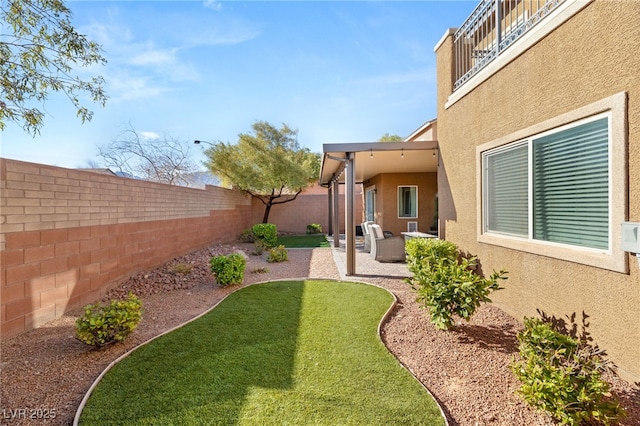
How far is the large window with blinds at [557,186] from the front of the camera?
10.9 ft

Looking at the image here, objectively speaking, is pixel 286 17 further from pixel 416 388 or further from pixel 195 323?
pixel 416 388

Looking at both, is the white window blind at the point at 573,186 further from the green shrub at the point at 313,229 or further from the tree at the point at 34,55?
the green shrub at the point at 313,229

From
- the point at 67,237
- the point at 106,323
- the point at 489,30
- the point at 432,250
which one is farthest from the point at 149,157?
the point at 489,30

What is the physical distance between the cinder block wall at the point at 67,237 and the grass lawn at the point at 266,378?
71.2 inches

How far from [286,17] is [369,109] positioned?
678cm

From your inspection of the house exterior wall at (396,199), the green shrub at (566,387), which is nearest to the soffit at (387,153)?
the house exterior wall at (396,199)

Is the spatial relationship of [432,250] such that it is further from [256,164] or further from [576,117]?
[256,164]

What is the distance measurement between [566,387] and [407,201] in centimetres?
1116

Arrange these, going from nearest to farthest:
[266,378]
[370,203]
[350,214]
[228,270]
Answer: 1. [266,378]
2. [228,270]
3. [350,214]
4. [370,203]

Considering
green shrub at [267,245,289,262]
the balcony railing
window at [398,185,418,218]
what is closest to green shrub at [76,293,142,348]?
green shrub at [267,245,289,262]

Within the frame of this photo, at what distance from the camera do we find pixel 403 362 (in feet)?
11.7

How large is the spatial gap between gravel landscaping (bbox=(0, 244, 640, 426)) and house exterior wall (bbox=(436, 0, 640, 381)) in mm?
522

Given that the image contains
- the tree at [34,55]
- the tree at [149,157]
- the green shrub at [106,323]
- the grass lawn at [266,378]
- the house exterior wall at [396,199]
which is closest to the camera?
the grass lawn at [266,378]

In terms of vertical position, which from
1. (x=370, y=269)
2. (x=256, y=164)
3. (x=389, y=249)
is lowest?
(x=370, y=269)
